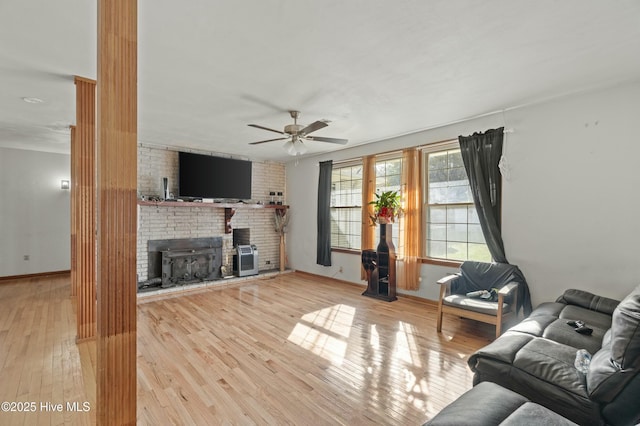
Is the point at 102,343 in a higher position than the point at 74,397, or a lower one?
higher

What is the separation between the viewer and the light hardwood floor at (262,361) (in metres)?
2.18

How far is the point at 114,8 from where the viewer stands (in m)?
1.05

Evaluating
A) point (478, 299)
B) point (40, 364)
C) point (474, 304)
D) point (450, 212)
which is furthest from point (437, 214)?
point (40, 364)

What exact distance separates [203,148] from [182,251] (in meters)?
2.09

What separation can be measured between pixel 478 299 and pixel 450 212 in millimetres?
1421

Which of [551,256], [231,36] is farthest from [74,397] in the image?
[551,256]

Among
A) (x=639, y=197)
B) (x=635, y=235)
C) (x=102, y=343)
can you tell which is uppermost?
(x=639, y=197)

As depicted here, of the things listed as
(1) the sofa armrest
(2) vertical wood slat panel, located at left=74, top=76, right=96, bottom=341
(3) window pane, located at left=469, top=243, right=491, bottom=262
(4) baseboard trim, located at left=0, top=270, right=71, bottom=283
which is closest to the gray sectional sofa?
(1) the sofa armrest

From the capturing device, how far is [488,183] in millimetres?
4023

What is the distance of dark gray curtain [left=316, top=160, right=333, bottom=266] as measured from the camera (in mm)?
6324

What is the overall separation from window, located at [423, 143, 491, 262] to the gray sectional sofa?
1851 millimetres

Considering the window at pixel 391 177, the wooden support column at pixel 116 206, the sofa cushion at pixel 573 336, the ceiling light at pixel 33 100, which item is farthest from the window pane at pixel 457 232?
the ceiling light at pixel 33 100

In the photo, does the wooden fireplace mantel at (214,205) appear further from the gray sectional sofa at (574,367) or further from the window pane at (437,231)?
the gray sectional sofa at (574,367)

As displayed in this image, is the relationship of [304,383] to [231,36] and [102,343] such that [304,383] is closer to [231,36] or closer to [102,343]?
[102,343]
